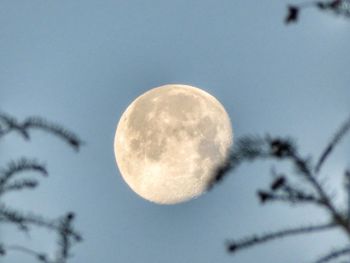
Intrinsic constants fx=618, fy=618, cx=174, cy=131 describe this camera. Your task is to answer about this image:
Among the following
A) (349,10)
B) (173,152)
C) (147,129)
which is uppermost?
(147,129)

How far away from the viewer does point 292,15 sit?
15.8ft

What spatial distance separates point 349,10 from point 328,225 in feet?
6.58

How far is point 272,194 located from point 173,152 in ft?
57.4

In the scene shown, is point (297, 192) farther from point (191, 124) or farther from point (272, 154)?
point (191, 124)

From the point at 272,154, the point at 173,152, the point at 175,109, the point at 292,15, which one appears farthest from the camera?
the point at 175,109

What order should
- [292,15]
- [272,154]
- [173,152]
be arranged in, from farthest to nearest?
[173,152]
[272,154]
[292,15]

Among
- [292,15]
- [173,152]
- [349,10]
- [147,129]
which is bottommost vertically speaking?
[292,15]

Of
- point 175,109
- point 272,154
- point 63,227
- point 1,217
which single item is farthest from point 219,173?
point 175,109

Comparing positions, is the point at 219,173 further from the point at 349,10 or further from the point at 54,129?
the point at 349,10

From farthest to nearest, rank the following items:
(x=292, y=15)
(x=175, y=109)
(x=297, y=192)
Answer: (x=175, y=109)
(x=297, y=192)
(x=292, y=15)

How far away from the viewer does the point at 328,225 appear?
19.2 feet

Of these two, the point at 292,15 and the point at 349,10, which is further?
the point at 349,10

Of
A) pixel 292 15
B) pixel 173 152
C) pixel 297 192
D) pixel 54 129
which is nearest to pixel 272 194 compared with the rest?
pixel 297 192

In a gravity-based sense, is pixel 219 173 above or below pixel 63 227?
below
